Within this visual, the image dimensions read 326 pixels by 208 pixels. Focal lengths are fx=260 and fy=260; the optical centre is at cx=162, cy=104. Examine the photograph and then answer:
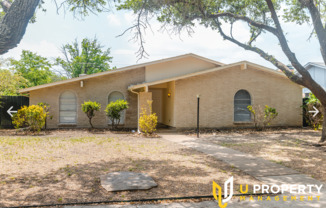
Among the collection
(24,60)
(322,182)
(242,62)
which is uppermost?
(24,60)

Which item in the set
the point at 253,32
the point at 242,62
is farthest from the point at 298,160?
the point at 242,62

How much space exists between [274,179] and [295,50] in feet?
23.6

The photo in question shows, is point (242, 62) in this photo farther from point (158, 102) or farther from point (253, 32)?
point (158, 102)

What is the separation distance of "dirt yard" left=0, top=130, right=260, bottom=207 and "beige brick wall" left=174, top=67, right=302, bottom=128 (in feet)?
17.7

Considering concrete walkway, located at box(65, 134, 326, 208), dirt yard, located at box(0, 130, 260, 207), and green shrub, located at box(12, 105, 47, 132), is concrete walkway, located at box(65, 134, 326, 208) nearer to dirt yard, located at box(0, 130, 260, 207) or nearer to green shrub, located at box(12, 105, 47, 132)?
dirt yard, located at box(0, 130, 260, 207)

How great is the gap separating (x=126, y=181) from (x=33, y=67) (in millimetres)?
36196

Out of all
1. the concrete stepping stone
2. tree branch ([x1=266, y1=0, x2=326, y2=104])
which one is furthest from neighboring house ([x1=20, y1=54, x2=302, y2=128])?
the concrete stepping stone

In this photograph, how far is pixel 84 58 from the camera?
1517 inches

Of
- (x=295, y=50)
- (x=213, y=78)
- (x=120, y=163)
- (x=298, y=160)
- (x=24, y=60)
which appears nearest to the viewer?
(x=120, y=163)

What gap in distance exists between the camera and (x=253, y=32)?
13086 mm

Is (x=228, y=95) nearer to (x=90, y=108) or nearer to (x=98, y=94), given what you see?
(x=98, y=94)

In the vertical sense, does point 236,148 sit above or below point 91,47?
below

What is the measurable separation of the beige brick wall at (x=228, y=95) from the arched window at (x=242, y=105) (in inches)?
11.5

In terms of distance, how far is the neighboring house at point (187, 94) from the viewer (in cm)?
1473
